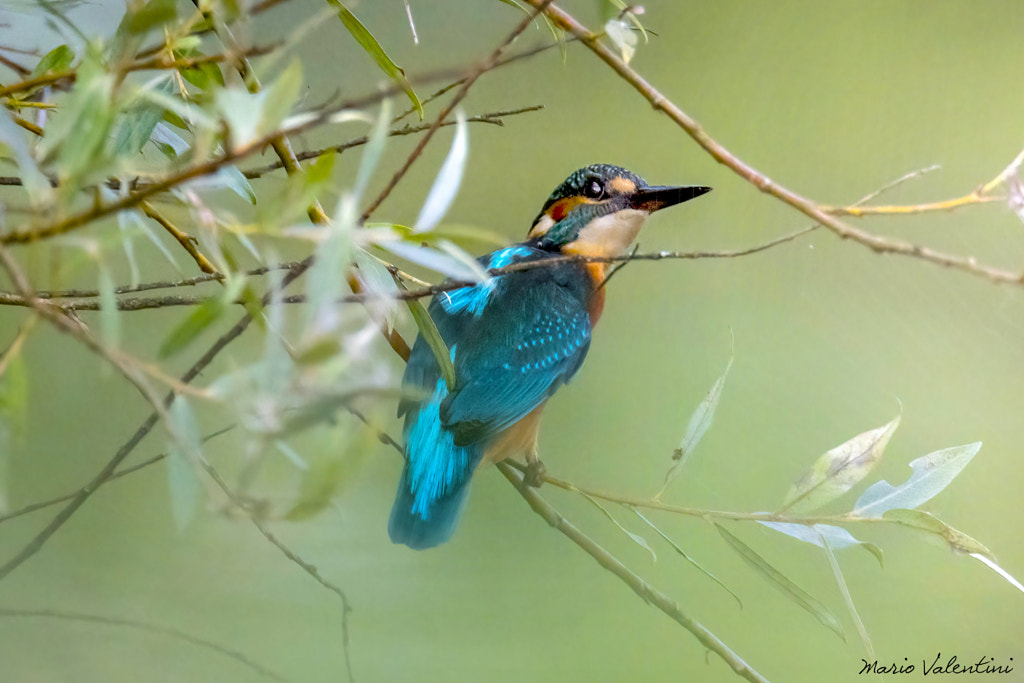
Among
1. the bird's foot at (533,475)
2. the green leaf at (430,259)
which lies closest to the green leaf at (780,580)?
the bird's foot at (533,475)

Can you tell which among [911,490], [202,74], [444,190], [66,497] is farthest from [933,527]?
[66,497]

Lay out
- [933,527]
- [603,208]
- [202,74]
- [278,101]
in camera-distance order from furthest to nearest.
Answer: [603,208] < [933,527] < [202,74] < [278,101]

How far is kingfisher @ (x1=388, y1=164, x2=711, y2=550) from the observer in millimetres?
566

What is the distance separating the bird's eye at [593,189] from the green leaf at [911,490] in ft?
0.88

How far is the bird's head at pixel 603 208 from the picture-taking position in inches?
24.2

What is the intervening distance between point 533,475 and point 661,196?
0.72 ft

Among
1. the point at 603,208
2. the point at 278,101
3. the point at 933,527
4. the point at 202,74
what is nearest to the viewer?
the point at 278,101

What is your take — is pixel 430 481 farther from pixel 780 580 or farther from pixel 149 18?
pixel 149 18

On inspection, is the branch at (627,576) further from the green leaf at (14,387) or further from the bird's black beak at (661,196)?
the green leaf at (14,387)

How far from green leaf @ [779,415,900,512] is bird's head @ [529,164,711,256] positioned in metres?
0.20

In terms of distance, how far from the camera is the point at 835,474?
53 cm

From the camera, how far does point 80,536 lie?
675 mm

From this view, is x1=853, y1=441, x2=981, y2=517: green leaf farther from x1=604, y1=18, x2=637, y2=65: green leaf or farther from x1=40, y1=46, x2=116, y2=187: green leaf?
x1=40, y1=46, x2=116, y2=187: green leaf

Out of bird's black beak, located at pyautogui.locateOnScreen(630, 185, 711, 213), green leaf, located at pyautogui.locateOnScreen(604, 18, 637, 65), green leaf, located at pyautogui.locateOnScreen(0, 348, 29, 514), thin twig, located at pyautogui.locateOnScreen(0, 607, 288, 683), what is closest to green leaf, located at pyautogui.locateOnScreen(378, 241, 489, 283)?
green leaf, located at pyautogui.locateOnScreen(0, 348, 29, 514)
